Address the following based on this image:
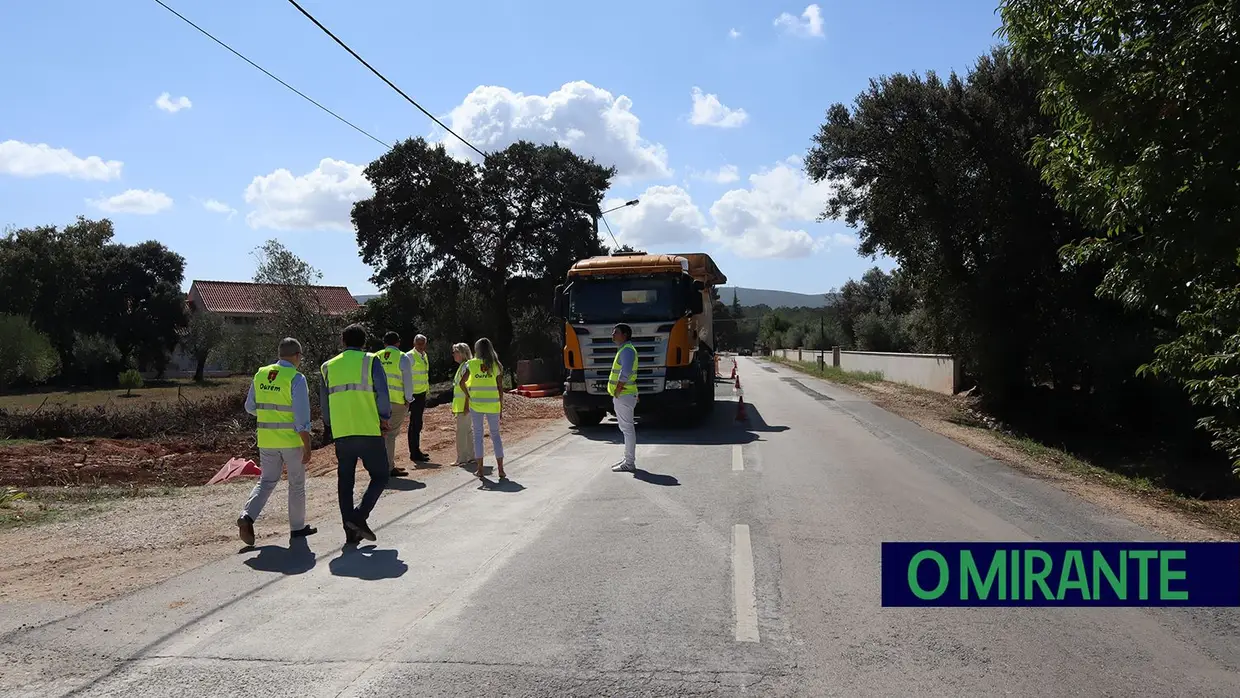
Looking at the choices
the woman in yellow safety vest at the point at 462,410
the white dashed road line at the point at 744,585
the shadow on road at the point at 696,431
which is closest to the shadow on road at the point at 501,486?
the woman in yellow safety vest at the point at 462,410

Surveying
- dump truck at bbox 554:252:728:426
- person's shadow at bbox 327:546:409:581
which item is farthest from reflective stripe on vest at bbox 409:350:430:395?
person's shadow at bbox 327:546:409:581

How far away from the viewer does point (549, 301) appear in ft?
132

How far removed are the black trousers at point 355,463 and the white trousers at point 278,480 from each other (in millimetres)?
415

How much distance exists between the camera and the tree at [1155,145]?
7574mm

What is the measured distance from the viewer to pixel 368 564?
673 cm

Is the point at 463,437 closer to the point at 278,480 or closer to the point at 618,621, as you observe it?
the point at 278,480

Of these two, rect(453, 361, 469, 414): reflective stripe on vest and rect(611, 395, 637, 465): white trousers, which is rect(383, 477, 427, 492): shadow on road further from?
rect(611, 395, 637, 465): white trousers

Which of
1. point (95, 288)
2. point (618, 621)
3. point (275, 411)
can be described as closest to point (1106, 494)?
point (618, 621)

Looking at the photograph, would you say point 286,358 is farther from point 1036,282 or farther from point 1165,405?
point 1165,405

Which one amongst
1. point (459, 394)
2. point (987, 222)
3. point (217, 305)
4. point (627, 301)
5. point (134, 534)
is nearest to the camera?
point (134, 534)

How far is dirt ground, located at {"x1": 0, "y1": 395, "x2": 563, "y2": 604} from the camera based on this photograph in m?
6.50

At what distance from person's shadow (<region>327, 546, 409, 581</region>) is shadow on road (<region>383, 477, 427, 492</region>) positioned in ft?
10.5

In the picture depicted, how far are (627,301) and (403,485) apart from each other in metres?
7.15

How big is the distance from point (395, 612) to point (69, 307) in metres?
59.7
